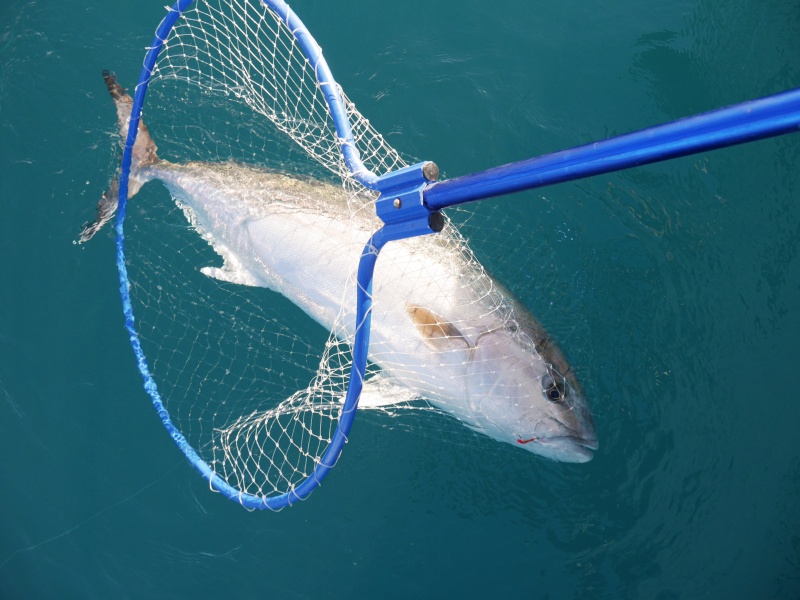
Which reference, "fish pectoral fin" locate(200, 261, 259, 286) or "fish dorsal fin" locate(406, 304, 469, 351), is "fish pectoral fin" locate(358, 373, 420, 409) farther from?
"fish pectoral fin" locate(200, 261, 259, 286)

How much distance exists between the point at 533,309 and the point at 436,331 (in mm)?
1195

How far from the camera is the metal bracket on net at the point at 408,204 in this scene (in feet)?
7.93

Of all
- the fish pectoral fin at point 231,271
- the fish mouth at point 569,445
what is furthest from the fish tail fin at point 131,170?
the fish mouth at point 569,445

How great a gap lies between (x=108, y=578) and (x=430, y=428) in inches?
106

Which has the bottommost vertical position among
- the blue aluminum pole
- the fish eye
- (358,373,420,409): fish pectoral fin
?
the fish eye

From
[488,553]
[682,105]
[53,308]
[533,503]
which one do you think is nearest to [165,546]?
[53,308]

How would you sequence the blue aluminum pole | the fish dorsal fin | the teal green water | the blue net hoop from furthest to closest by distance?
the teal green water < the fish dorsal fin < the blue net hoop < the blue aluminum pole

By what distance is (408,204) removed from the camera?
2455 mm

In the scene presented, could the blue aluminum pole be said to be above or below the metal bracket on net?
below

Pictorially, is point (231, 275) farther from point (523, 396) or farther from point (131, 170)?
point (523, 396)

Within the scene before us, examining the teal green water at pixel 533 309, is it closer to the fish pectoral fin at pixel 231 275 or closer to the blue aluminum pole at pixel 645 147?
the fish pectoral fin at pixel 231 275

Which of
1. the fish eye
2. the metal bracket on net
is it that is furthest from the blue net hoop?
the fish eye

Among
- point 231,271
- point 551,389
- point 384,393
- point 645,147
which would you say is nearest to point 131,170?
point 231,271

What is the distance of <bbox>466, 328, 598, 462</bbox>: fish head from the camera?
12.3ft
